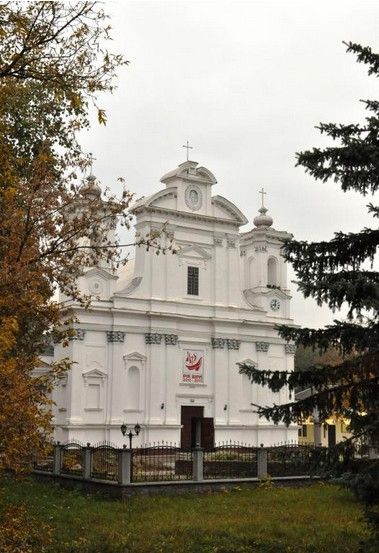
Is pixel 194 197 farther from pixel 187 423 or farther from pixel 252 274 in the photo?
pixel 187 423

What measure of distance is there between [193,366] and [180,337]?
1.66 m

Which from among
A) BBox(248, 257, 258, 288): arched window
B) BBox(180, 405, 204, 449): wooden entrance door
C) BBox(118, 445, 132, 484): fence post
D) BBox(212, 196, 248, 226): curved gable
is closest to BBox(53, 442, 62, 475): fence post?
BBox(118, 445, 132, 484): fence post

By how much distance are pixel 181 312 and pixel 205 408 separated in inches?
200

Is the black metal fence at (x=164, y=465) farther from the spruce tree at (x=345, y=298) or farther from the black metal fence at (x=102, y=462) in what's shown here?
the spruce tree at (x=345, y=298)

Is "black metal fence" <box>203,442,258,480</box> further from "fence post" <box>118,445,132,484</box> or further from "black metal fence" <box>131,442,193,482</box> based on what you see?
"fence post" <box>118,445,132,484</box>

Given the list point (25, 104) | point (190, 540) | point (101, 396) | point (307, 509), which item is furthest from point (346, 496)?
point (101, 396)

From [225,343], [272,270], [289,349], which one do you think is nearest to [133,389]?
[225,343]

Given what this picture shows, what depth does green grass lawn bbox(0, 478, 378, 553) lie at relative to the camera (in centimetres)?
1416

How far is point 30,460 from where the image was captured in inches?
403

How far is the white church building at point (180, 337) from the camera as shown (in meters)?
34.3

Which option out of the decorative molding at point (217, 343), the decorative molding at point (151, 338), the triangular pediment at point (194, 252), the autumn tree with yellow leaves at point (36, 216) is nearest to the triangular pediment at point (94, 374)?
the decorative molding at point (151, 338)

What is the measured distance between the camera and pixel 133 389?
116 feet

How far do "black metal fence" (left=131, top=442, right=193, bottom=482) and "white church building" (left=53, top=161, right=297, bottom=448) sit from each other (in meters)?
Answer: 9.08

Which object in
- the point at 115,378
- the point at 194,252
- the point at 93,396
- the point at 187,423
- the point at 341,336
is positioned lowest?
the point at 187,423
